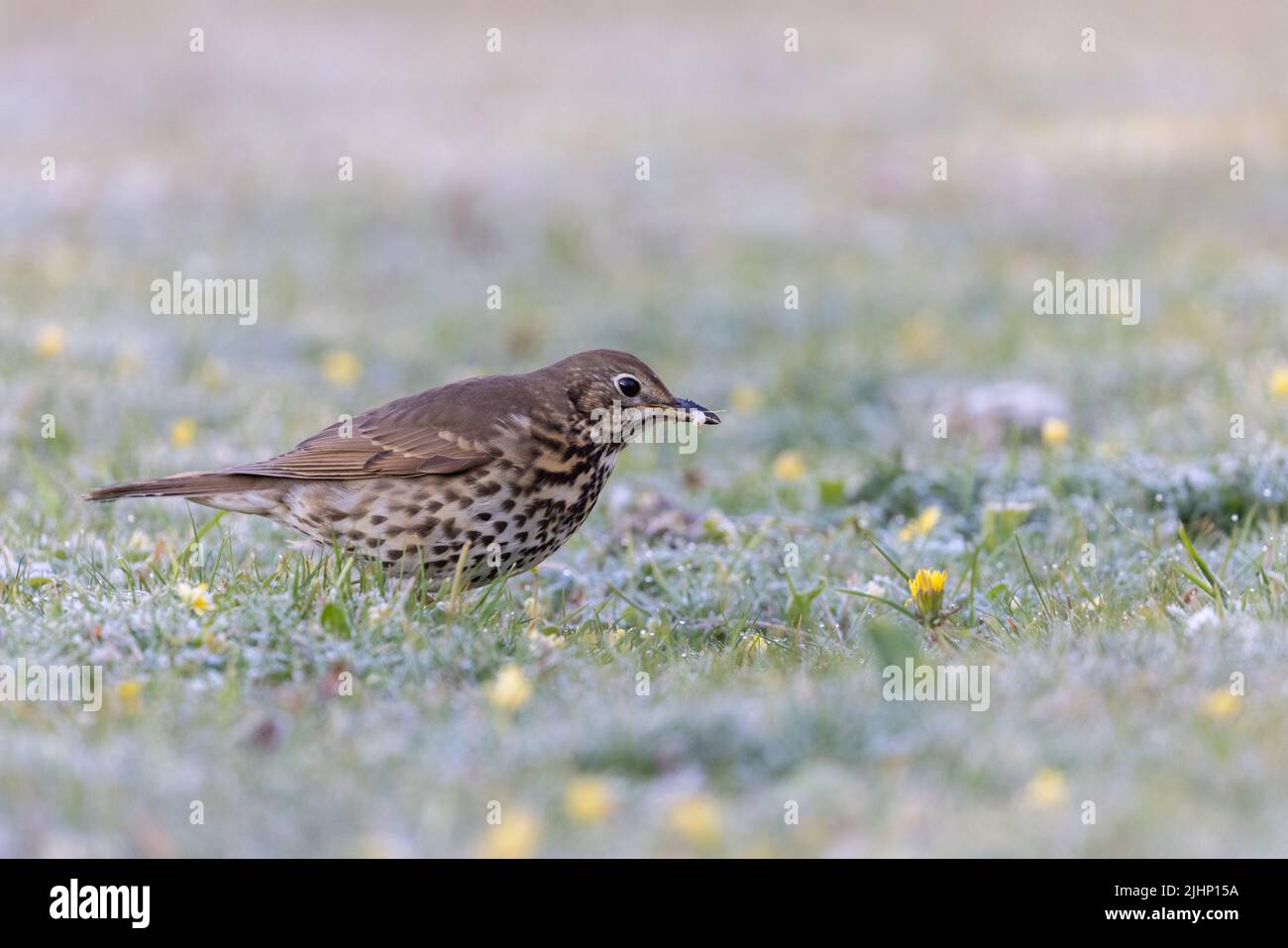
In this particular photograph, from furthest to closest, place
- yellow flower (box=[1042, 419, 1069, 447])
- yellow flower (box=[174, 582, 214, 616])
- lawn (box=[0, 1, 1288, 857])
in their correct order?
yellow flower (box=[1042, 419, 1069, 447])
yellow flower (box=[174, 582, 214, 616])
lawn (box=[0, 1, 1288, 857])

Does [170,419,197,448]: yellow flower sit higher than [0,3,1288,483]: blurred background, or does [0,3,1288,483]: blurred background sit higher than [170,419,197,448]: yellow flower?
[0,3,1288,483]: blurred background

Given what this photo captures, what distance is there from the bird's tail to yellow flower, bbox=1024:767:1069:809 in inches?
138

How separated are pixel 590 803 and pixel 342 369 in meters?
7.17

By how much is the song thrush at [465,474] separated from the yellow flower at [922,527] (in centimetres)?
125

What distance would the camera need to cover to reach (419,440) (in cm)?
610

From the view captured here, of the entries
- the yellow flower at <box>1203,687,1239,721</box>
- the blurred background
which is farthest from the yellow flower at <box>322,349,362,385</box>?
the yellow flower at <box>1203,687,1239,721</box>

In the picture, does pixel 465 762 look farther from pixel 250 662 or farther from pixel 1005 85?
pixel 1005 85

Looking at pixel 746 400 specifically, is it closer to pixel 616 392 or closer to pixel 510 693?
pixel 616 392

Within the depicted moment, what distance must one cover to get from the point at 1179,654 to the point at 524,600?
8.58 ft

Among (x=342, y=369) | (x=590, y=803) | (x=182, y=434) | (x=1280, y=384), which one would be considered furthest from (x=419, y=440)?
(x=1280, y=384)

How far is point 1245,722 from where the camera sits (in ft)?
13.5

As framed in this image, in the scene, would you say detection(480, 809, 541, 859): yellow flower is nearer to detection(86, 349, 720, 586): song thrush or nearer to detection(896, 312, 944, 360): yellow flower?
detection(86, 349, 720, 586): song thrush

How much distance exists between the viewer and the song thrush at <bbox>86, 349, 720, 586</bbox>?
589 cm

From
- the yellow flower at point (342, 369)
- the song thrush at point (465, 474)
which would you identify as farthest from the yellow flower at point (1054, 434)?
the yellow flower at point (342, 369)
